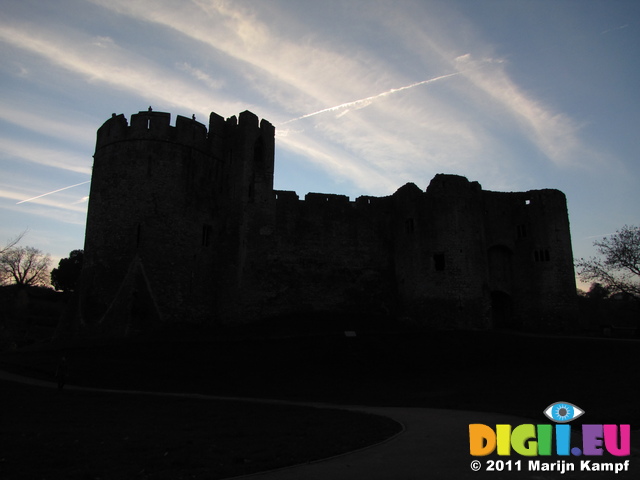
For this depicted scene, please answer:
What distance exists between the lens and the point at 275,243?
33.9 meters

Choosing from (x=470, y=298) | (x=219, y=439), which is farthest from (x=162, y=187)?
(x=219, y=439)

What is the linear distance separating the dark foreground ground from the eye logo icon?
0.33 m

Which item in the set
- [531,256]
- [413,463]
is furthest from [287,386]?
[531,256]

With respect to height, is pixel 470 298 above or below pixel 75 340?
above

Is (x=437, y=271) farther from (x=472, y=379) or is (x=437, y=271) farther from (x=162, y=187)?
(x=162, y=187)

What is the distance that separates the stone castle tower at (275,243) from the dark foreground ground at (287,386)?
365cm

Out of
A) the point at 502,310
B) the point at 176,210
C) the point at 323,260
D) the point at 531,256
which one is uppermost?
the point at 176,210

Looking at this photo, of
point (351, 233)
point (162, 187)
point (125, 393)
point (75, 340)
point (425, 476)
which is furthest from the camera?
point (351, 233)

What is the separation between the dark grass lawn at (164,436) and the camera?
25.5 ft

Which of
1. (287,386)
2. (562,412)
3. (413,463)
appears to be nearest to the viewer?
(413,463)

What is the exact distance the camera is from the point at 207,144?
33.3 meters

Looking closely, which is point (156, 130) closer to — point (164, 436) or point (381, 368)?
point (381, 368)

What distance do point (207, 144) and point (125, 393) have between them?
63.3 feet

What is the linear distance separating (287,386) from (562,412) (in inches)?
426
